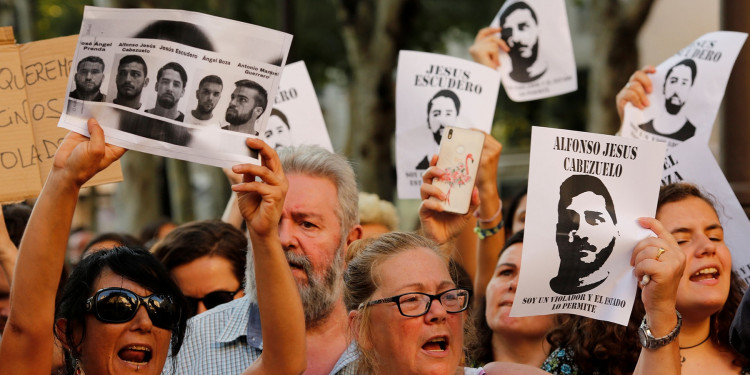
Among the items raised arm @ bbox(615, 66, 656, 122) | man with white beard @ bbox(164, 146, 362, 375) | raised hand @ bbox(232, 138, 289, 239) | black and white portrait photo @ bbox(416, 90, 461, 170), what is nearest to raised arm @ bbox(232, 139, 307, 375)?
raised hand @ bbox(232, 138, 289, 239)

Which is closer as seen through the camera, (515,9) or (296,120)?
(296,120)

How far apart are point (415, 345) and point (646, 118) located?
84.0 inches

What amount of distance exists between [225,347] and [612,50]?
26.8 ft

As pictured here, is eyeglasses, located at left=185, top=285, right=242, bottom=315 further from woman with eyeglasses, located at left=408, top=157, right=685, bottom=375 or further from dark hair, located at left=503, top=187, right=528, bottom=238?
dark hair, located at left=503, top=187, right=528, bottom=238

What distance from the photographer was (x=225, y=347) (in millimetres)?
3799

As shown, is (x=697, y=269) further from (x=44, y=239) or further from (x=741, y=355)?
(x=44, y=239)

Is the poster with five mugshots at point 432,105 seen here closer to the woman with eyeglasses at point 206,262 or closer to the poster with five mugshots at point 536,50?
the poster with five mugshots at point 536,50

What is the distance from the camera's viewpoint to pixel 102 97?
296cm

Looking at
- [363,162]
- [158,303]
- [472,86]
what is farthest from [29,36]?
[158,303]

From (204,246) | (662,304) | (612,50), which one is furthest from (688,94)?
(612,50)

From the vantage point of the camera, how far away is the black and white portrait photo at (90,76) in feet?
9.71

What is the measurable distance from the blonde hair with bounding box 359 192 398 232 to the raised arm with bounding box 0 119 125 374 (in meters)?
2.65

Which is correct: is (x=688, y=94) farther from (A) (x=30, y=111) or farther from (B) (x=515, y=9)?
(A) (x=30, y=111)

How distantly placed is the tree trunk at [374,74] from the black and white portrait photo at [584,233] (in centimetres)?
966
